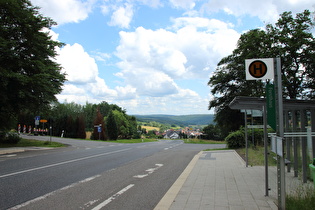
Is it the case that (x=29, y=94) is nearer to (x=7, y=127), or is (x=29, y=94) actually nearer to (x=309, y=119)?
(x=7, y=127)

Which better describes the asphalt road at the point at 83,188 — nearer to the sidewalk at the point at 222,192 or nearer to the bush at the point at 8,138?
the sidewalk at the point at 222,192

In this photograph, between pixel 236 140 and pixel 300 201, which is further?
pixel 236 140

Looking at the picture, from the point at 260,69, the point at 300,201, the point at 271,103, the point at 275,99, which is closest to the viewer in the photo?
the point at 275,99

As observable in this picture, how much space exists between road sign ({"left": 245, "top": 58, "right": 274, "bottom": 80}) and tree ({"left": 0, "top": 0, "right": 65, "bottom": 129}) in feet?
59.2

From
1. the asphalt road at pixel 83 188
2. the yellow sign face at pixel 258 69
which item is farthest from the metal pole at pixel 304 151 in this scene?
the asphalt road at pixel 83 188

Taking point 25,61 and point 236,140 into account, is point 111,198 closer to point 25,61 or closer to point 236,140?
point 236,140

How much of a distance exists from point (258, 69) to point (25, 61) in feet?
67.9

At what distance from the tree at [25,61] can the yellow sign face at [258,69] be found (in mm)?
18074

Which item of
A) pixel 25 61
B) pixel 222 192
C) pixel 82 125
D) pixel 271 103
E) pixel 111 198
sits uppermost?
pixel 25 61

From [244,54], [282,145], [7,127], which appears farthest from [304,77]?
[7,127]

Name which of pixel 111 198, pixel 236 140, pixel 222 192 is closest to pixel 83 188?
pixel 111 198

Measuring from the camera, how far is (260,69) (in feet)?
16.8

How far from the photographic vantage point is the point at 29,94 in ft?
69.4

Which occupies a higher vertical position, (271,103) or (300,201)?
(271,103)
